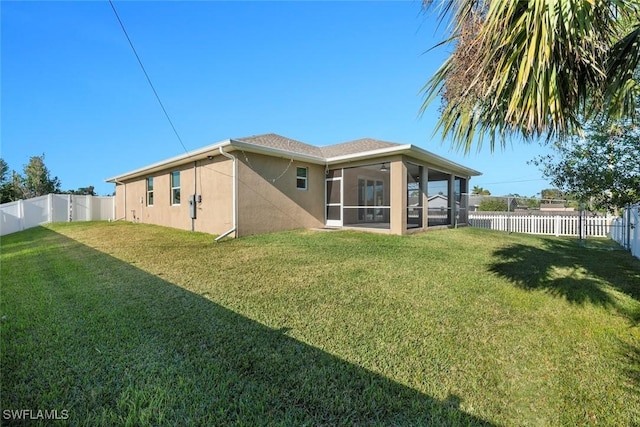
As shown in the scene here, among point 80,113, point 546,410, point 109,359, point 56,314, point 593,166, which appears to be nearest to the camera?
point 546,410

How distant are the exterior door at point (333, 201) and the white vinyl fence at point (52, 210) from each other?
54.3 ft

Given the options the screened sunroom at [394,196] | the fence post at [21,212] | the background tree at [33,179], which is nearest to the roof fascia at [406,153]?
the screened sunroom at [394,196]

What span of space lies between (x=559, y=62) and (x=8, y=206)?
2293 cm

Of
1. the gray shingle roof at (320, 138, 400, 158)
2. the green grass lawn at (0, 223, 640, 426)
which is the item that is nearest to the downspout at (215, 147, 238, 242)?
the green grass lawn at (0, 223, 640, 426)

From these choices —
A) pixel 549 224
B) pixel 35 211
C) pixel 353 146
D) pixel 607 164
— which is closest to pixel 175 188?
pixel 353 146

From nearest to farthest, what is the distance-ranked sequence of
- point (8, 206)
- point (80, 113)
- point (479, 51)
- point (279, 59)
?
point (479, 51)
point (279, 59)
point (80, 113)
point (8, 206)

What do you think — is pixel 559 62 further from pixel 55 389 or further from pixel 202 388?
pixel 55 389

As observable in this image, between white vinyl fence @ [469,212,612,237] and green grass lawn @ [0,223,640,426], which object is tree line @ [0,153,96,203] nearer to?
green grass lawn @ [0,223,640,426]

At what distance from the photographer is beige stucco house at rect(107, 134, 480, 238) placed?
1044cm

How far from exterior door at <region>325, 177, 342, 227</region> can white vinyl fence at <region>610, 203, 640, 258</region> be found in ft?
29.6

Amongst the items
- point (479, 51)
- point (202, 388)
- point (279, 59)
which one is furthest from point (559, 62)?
point (279, 59)

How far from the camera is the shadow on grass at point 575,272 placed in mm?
5086

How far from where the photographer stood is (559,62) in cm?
284

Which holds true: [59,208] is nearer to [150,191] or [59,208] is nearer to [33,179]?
[150,191]
